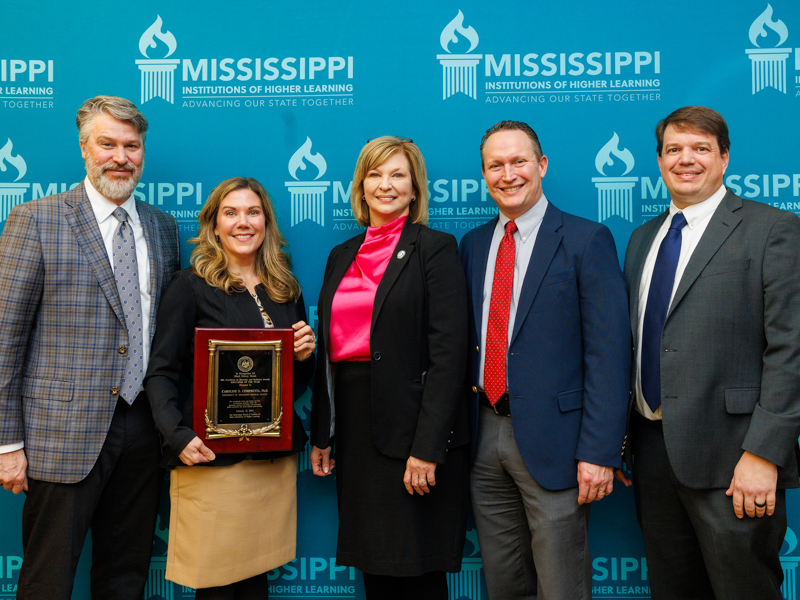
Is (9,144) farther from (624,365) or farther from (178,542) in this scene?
(624,365)

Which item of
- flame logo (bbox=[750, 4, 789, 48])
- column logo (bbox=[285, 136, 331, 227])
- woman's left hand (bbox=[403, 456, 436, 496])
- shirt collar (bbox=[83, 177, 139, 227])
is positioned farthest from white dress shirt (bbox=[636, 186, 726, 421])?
shirt collar (bbox=[83, 177, 139, 227])

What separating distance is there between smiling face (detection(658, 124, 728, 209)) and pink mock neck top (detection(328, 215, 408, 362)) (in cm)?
107

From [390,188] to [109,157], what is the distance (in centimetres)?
118

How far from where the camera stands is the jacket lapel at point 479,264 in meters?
2.09

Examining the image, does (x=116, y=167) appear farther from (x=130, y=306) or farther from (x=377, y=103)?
(x=377, y=103)

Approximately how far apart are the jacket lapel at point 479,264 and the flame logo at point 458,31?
1.06m

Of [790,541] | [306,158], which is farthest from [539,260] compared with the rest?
[790,541]

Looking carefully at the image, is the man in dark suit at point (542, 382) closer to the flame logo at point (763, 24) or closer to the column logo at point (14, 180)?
the flame logo at point (763, 24)

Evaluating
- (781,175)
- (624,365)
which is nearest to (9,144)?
(624,365)

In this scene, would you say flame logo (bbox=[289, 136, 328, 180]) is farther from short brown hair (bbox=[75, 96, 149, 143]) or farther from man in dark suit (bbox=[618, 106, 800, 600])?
man in dark suit (bbox=[618, 106, 800, 600])

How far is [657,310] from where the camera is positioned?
196 centimetres

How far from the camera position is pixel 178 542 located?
6.75 feet

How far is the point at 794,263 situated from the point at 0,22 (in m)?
3.79

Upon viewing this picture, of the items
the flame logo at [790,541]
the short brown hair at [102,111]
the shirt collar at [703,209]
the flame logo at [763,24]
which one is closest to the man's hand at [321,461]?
the short brown hair at [102,111]
